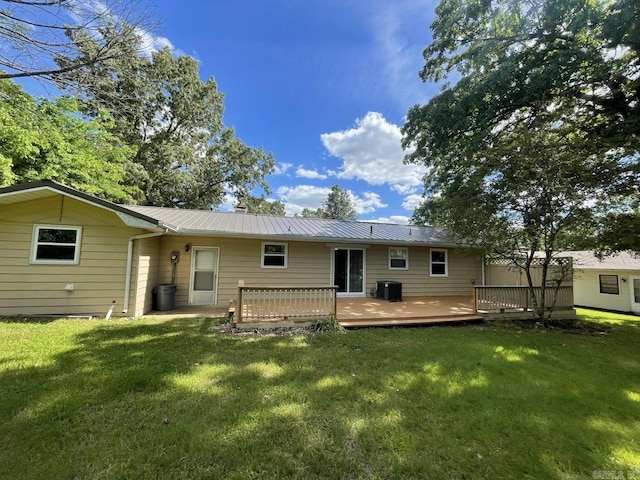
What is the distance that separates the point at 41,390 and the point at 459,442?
4788 millimetres

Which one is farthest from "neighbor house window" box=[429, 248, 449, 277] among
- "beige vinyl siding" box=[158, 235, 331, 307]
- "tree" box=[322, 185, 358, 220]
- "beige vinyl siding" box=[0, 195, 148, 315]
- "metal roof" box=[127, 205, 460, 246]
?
"tree" box=[322, 185, 358, 220]

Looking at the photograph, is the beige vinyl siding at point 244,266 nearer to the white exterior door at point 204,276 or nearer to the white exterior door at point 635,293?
the white exterior door at point 204,276

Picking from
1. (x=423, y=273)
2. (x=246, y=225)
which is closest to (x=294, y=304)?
(x=246, y=225)

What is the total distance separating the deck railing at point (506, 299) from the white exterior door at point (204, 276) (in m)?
8.34

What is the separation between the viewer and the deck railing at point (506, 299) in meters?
8.49

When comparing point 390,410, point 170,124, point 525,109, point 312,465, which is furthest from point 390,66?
point 170,124

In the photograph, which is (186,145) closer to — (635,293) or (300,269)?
(300,269)

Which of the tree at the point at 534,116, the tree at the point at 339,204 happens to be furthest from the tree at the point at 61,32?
the tree at the point at 339,204

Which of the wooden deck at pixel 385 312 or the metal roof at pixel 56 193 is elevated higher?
the metal roof at pixel 56 193

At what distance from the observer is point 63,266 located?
7.10m

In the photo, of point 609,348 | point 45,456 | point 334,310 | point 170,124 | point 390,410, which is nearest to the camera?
point 45,456

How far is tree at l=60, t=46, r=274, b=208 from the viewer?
18297mm

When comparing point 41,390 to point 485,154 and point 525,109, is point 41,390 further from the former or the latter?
point 525,109

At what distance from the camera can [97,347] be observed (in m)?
4.98
